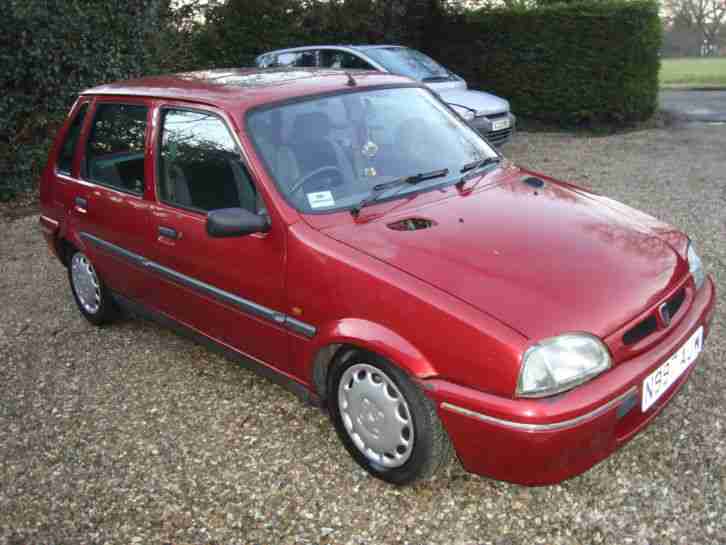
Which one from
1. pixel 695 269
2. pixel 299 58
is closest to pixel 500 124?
pixel 299 58

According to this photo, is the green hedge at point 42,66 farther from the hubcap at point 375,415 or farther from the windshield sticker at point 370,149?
the hubcap at point 375,415

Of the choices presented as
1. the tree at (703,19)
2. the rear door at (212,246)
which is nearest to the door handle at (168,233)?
the rear door at (212,246)

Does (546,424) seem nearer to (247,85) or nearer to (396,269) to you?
(396,269)

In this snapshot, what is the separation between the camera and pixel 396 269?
263 cm

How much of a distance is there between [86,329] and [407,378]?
3113 millimetres

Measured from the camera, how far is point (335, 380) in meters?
2.91

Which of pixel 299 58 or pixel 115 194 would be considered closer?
pixel 115 194

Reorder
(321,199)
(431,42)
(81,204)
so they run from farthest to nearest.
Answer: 1. (431,42)
2. (81,204)
3. (321,199)

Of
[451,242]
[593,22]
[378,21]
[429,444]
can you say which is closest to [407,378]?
[429,444]

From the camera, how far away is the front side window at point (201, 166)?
321 centimetres

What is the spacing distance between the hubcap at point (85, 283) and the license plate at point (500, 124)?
6584 millimetres

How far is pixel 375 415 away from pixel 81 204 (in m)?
2.66

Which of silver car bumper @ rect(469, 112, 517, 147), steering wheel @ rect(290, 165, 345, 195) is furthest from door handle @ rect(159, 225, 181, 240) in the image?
silver car bumper @ rect(469, 112, 517, 147)

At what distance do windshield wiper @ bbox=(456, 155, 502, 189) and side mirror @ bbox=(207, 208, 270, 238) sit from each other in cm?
103
